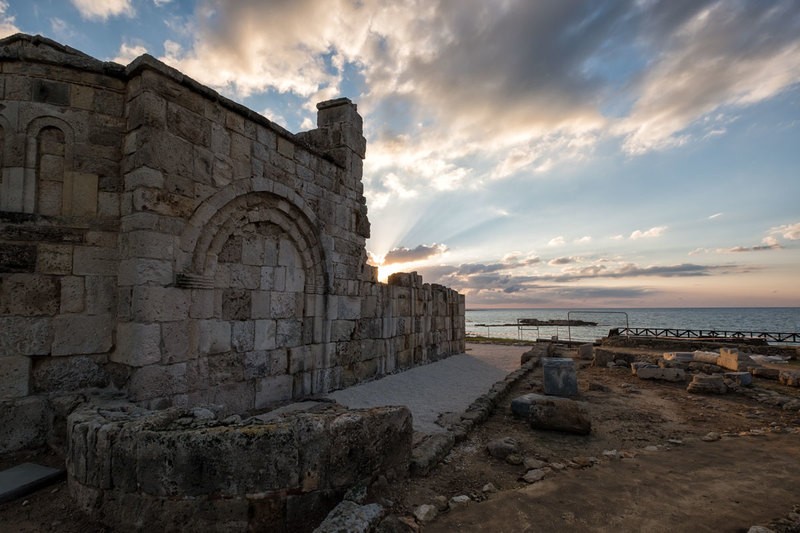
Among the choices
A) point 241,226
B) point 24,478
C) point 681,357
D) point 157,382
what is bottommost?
point 681,357

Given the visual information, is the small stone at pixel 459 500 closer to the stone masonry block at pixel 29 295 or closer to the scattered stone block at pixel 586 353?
the stone masonry block at pixel 29 295

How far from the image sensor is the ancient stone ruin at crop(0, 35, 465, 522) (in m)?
3.04

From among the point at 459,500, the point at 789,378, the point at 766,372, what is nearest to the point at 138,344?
the point at 459,500

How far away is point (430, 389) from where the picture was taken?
781 cm

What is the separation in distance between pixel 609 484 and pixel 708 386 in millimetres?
6039

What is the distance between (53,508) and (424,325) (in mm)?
9002

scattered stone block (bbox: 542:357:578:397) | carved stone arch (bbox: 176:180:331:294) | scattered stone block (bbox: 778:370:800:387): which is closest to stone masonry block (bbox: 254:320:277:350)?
carved stone arch (bbox: 176:180:331:294)

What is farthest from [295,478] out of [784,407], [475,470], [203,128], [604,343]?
[604,343]

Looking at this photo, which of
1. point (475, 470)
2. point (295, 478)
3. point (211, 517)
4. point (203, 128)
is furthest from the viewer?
point (203, 128)

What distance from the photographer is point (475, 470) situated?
3980mm

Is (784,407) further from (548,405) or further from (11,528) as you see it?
(11,528)

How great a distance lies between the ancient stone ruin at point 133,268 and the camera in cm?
304

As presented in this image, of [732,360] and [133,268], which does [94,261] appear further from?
[732,360]

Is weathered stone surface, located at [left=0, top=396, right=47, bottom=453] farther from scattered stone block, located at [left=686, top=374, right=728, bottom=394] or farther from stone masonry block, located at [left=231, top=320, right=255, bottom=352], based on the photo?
scattered stone block, located at [left=686, top=374, right=728, bottom=394]
